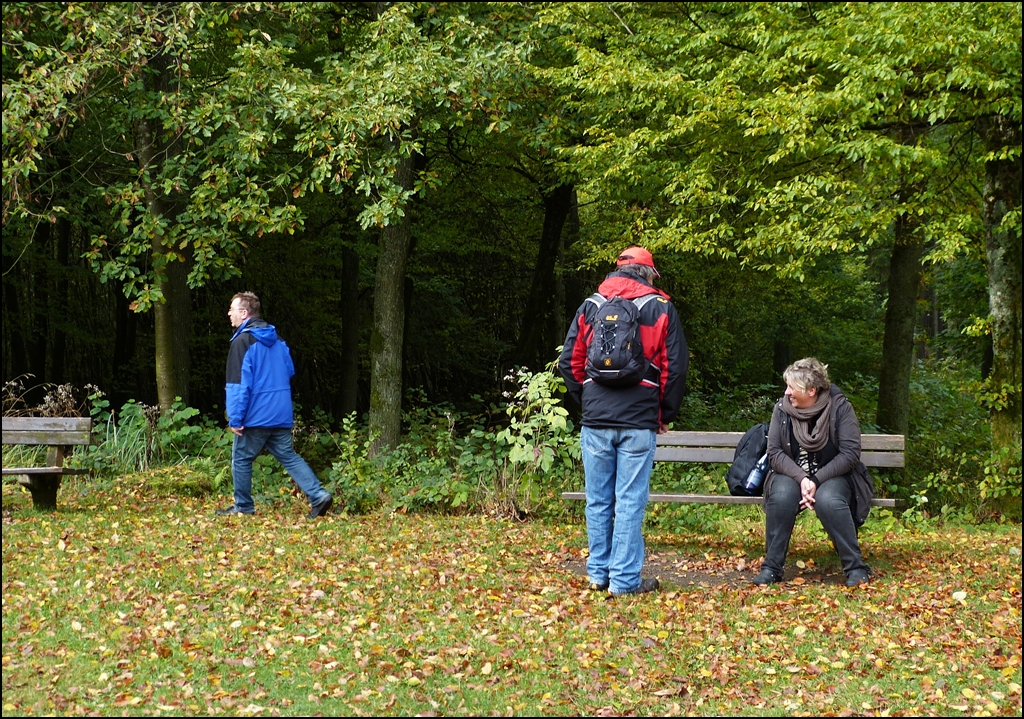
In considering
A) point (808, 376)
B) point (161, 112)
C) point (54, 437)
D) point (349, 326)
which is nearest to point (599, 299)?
point (808, 376)

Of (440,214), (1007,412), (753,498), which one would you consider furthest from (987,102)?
(440,214)

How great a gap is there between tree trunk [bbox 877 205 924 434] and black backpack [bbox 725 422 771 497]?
6.74m

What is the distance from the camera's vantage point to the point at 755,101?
8.12 metres

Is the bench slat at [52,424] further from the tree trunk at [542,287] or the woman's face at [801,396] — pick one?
the tree trunk at [542,287]

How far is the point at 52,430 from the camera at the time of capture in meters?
7.68

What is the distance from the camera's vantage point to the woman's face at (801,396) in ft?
19.5

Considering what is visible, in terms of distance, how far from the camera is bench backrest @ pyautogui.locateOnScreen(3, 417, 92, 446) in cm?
766

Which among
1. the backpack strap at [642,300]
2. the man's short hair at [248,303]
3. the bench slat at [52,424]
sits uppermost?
the man's short hair at [248,303]

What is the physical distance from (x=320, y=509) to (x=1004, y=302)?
6241 mm

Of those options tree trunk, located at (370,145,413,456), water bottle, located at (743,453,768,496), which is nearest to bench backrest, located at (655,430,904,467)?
water bottle, located at (743,453,768,496)

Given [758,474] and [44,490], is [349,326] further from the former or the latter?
[758,474]

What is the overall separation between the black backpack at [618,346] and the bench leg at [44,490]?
472 cm

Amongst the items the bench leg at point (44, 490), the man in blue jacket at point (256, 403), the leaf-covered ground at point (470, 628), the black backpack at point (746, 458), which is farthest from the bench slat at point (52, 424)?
the black backpack at point (746, 458)

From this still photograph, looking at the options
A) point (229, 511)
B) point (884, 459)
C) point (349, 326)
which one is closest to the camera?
point (884, 459)
